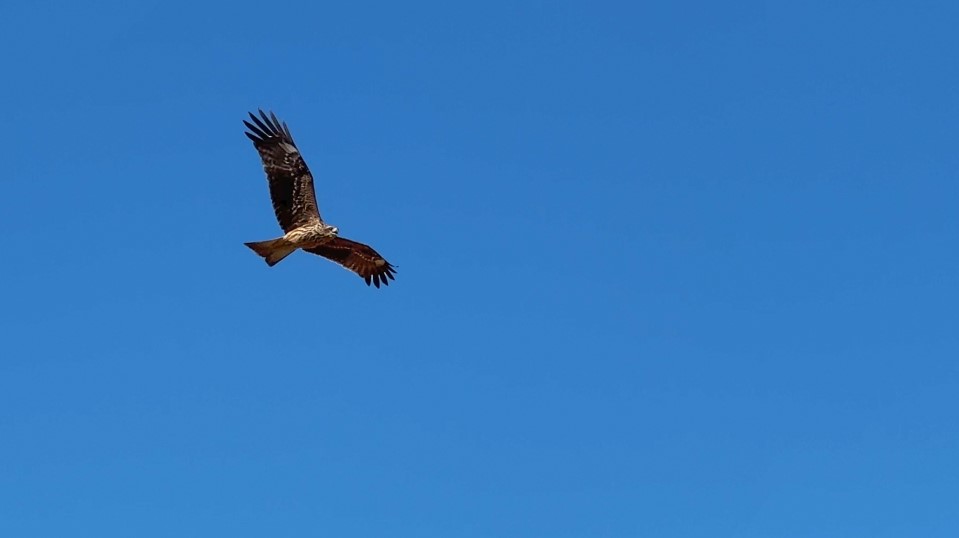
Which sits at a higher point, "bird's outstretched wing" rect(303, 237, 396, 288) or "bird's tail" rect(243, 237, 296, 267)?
"bird's outstretched wing" rect(303, 237, 396, 288)

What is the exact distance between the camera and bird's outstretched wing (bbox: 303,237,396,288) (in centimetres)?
4806

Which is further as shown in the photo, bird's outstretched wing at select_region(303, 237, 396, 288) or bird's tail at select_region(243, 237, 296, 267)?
bird's outstretched wing at select_region(303, 237, 396, 288)

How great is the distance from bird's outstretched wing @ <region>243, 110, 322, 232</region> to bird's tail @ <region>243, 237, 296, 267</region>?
3.89ft

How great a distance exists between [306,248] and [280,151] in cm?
401

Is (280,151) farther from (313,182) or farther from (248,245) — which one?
(248,245)

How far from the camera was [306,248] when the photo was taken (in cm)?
4678

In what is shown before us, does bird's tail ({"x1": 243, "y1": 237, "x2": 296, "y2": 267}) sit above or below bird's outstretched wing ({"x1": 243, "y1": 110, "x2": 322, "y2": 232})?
below

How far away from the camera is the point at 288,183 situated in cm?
4588

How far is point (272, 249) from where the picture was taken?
43688mm

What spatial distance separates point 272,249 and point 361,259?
5863 mm

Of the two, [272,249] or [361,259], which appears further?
[361,259]

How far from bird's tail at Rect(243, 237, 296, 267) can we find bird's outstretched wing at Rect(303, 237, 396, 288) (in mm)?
3367

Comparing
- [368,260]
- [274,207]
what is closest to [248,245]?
[274,207]

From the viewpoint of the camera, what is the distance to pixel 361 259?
48.8 metres
